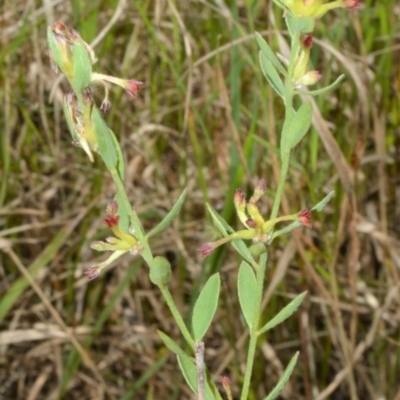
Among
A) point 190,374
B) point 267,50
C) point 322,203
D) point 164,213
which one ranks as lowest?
point 164,213

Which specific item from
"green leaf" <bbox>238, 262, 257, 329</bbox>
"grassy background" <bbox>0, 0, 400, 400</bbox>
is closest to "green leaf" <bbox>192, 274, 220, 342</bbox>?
"green leaf" <bbox>238, 262, 257, 329</bbox>

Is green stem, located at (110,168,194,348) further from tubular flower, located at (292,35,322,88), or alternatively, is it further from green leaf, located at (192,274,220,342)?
tubular flower, located at (292,35,322,88)

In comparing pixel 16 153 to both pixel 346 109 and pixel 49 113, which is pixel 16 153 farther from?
pixel 346 109

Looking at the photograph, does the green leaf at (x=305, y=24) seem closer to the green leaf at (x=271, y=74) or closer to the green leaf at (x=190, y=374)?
the green leaf at (x=271, y=74)

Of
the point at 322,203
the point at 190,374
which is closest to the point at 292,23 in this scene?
the point at 322,203

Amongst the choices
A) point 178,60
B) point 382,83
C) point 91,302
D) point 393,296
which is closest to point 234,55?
point 178,60

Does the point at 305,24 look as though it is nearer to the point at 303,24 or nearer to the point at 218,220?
the point at 303,24

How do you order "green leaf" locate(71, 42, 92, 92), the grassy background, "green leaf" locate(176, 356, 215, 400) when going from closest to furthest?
1. "green leaf" locate(71, 42, 92, 92)
2. "green leaf" locate(176, 356, 215, 400)
3. the grassy background
